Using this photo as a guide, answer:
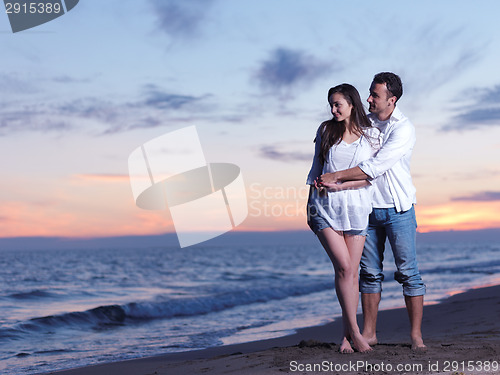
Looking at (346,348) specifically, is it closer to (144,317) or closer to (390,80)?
(390,80)

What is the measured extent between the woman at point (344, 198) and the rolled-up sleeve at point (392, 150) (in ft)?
0.29

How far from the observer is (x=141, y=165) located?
756 centimetres

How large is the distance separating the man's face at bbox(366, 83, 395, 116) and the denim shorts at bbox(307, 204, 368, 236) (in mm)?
831

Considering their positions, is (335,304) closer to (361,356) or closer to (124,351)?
(124,351)

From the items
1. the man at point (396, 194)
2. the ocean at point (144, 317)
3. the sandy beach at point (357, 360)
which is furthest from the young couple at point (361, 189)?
the ocean at point (144, 317)

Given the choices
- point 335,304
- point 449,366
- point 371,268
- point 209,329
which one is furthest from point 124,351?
point 335,304

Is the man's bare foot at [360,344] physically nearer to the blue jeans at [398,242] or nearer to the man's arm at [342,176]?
A: the blue jeans at [398,242]

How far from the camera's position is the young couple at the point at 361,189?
3475 mm

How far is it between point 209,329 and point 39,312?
4.22 m

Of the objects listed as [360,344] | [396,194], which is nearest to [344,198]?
[396,194]

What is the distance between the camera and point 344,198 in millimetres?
3457

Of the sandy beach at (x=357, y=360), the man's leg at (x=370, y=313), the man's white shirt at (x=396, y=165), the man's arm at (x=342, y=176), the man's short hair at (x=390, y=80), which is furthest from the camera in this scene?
the man's leg at (x=370, y=313)

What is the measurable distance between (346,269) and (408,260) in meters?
0.53

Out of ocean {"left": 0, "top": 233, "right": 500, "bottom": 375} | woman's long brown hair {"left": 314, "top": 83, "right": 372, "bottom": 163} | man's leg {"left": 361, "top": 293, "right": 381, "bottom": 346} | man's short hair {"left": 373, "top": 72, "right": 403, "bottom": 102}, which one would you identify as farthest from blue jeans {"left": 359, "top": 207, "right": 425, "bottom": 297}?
ocean {"left": 0, "top": 233, "right": 500, "bottom": 375}
